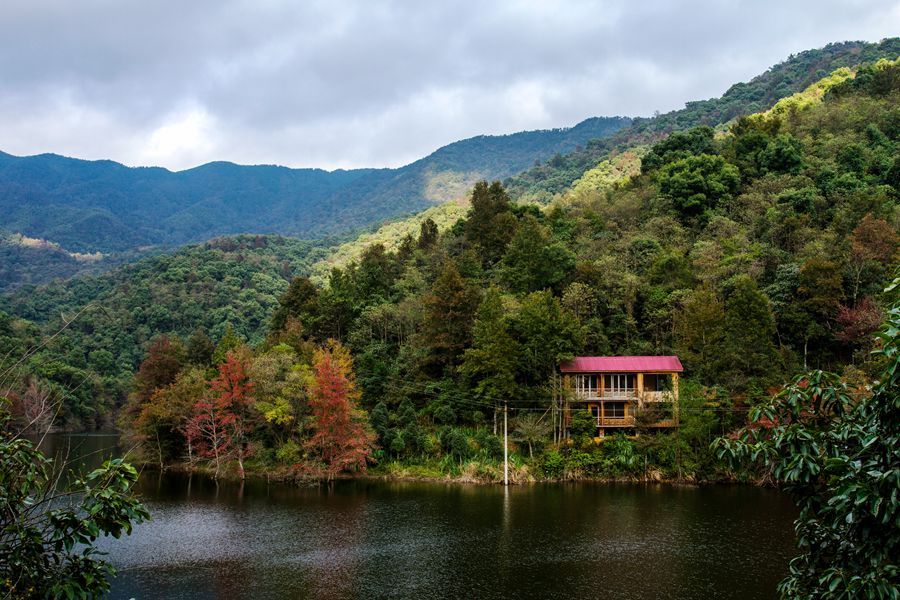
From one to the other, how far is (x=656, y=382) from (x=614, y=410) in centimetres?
299

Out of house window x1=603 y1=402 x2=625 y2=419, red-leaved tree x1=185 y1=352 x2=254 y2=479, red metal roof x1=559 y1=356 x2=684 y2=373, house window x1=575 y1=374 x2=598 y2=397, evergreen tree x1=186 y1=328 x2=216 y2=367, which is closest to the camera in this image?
red metal roof x1=559 y1=356 x2=684 y2=373

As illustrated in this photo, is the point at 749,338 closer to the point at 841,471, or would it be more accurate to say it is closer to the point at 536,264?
the point at 536,264

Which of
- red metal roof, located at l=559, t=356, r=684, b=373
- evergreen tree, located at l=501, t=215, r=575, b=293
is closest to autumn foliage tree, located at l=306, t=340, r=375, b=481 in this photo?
red metal roof, located at l=559, t=356, r=684, b=373

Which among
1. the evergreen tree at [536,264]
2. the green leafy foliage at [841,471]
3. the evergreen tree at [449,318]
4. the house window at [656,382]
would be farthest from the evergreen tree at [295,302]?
the green leafy foliage at [841,471]

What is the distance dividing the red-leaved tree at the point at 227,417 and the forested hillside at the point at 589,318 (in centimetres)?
25

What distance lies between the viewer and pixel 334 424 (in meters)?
37.3

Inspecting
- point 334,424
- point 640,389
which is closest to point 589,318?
point 640,389

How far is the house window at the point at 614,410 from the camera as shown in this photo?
131 ft

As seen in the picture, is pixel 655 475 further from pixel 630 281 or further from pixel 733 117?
pixel 733 117

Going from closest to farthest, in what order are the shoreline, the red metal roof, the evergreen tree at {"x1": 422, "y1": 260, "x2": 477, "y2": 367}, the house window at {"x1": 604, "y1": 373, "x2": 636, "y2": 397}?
the shoreline → the red metal roof → the house window at {"x1": 604, "y1": 373, "x2": 636, "y2": 397} → the evergreen tree at {"x1": 422, "y1": 260, "x2": 477, "y2": 367}

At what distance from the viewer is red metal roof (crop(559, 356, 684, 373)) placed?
127ft

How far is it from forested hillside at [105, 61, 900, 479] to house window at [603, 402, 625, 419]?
2991 millimetres

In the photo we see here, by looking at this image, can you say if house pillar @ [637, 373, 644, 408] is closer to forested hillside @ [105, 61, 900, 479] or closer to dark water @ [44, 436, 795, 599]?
forested hillside @ [105, 61, 900, 479]

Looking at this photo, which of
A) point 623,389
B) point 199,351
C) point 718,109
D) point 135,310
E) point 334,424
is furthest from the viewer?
point 718,109
